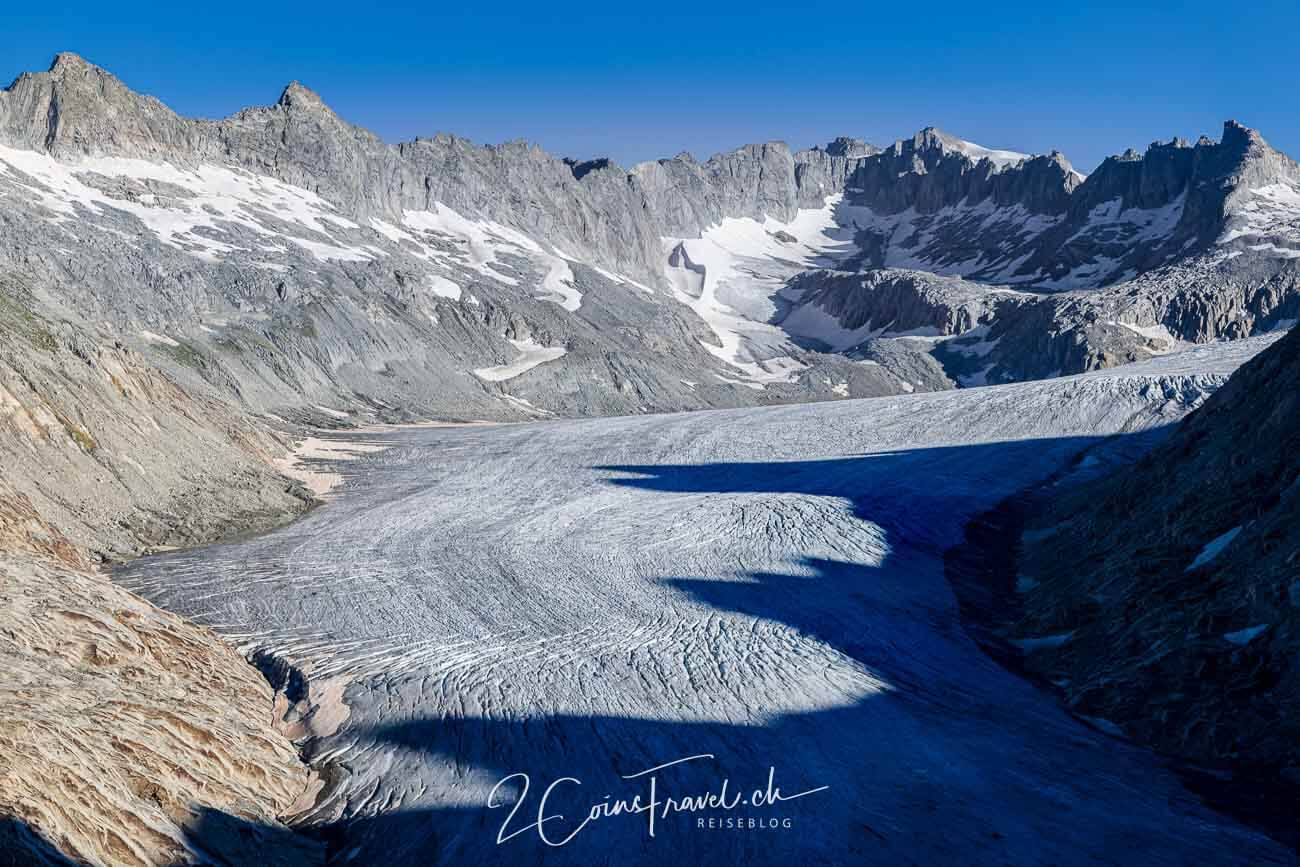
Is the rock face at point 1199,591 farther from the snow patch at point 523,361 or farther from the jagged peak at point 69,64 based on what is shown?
the jagged peak at point 69,64

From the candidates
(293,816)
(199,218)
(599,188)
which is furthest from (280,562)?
Answer: (599,188)

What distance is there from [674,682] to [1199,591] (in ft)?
22.5

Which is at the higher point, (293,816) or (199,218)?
(199,218)

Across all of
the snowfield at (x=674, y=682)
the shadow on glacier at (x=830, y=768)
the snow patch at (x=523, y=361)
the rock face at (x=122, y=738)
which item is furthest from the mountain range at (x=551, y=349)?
the shadow on glacier at (x=830, y=768)

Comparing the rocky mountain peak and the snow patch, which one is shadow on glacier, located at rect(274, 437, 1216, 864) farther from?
the rocky mountain peak

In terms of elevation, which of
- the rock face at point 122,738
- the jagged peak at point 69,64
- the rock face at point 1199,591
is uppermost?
the jagged peak at point 69,64

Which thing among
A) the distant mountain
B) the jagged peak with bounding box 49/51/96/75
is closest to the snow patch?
the distant mountain

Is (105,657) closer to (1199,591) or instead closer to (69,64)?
(1199,591)

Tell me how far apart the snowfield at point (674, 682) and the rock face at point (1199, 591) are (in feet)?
2.54

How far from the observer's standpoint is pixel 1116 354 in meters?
89.0

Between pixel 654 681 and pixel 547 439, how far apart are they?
81.4ft

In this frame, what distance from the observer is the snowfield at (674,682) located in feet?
31.9

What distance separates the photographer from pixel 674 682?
1356 centimetres

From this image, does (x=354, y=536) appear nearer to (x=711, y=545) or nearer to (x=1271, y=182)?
(x=711, y=545)
